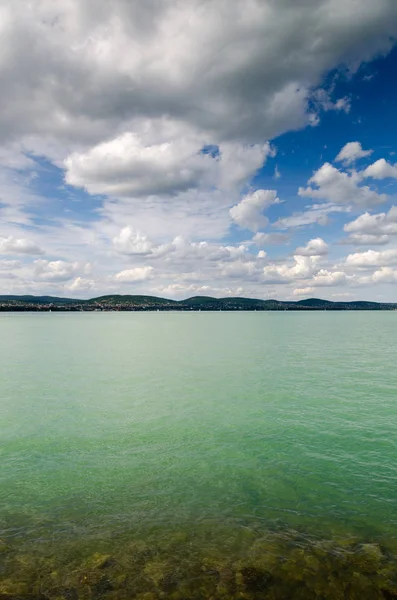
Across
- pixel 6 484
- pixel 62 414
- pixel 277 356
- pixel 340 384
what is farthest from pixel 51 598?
pixel 277 356

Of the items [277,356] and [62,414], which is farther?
[277,356]

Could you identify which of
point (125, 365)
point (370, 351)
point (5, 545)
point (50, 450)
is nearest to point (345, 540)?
point (5, 545)

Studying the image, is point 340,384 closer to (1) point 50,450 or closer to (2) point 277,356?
(2) point 277,356

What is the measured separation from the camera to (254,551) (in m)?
12.3

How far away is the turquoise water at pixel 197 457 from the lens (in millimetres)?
14352

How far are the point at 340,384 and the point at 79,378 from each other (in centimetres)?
2926

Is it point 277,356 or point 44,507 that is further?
point 277,356

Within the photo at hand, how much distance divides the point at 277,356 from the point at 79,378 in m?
32.1

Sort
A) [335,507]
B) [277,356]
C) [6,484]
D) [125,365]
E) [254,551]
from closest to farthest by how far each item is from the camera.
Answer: [254,551] → [335,507] → [6,484] → [125,365] → [277,356]

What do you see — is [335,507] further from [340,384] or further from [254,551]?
[340,384]

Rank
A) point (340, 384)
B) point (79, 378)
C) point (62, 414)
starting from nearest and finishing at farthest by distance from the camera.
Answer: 1. point (62, 414)
2. point (340, 384)
3. point (79, 378)

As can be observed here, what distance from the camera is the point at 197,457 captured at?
70.1ft

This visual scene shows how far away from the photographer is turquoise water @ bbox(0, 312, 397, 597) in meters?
14.4

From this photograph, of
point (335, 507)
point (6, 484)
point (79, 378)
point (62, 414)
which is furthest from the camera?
point (79, 378)
